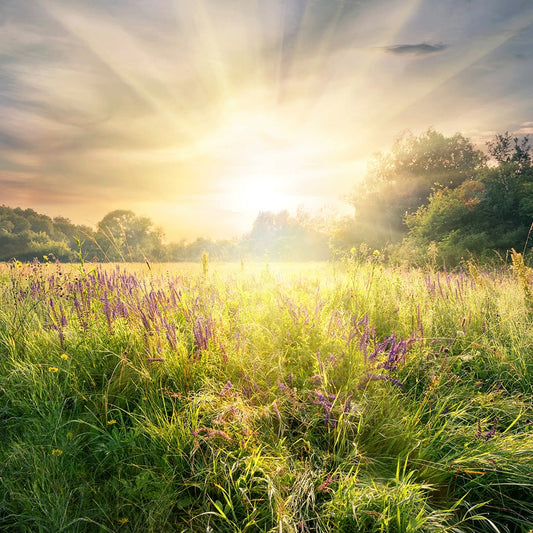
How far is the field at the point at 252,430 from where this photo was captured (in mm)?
1689

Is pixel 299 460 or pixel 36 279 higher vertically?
pixel 36 279

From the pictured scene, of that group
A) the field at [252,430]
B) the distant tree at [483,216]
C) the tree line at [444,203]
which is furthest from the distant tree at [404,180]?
the field at [252,430]

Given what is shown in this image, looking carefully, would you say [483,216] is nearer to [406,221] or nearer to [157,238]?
[406,221]

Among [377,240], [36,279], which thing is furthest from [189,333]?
[377,240]

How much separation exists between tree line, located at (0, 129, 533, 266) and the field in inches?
244

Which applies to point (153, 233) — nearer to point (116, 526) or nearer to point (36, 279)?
point (36, 279)

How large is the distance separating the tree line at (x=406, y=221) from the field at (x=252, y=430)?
20.3 feet

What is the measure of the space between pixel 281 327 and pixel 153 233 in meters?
33.0

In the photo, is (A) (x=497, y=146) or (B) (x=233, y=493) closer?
(B) (x=233, y=493)

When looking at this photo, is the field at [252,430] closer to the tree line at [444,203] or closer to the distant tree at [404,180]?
the tree line at [444,203]

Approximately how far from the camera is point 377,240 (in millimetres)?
23922

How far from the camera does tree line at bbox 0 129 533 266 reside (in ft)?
59.6

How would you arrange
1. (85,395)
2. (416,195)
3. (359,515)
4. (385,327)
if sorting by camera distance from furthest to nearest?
(416,195) < (385,327) < (85,395) < (359,515)

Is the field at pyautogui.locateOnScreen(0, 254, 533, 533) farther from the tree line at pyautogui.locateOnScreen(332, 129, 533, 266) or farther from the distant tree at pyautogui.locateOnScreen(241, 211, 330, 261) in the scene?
the distant tree at pyautogui.locateOnScreen(241, 211, 330, 261)
